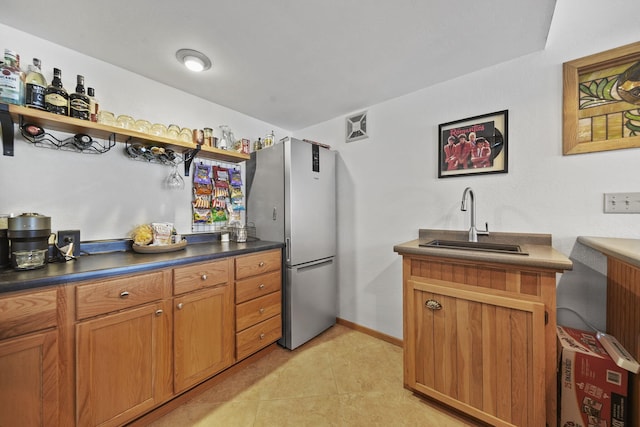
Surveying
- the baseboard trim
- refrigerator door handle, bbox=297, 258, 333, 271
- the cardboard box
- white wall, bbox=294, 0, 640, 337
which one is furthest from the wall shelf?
the cardboard box

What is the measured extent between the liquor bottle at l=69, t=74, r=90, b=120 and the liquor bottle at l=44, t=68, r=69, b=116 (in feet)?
0.08

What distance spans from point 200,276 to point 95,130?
1118 millimetres

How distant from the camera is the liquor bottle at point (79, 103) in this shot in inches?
54.0

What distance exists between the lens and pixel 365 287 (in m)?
2.34

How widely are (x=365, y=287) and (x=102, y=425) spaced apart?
1963 millimetres

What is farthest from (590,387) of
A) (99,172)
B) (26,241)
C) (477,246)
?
(99,172)

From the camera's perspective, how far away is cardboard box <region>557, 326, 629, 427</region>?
104 centimetres

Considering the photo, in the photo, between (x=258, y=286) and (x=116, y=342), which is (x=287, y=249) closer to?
(x=258, y=286)

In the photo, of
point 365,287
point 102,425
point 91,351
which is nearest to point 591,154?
point 365,287

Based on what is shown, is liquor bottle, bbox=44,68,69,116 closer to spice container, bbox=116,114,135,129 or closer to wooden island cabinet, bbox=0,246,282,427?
spice container, bbox=116,114,135,129

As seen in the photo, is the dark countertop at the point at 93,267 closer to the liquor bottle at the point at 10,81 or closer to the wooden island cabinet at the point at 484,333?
the liquor bottle at the point at 10,81

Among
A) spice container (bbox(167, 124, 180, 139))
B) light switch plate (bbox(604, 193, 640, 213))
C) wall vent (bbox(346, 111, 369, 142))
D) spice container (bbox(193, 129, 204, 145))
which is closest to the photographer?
light switch plate (bbox(604, 193, 640, 213))

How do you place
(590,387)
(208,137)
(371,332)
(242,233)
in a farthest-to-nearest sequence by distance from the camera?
(371,332), (242,233), (208,137), (590,387)

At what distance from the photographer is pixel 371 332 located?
2291 millimetres
